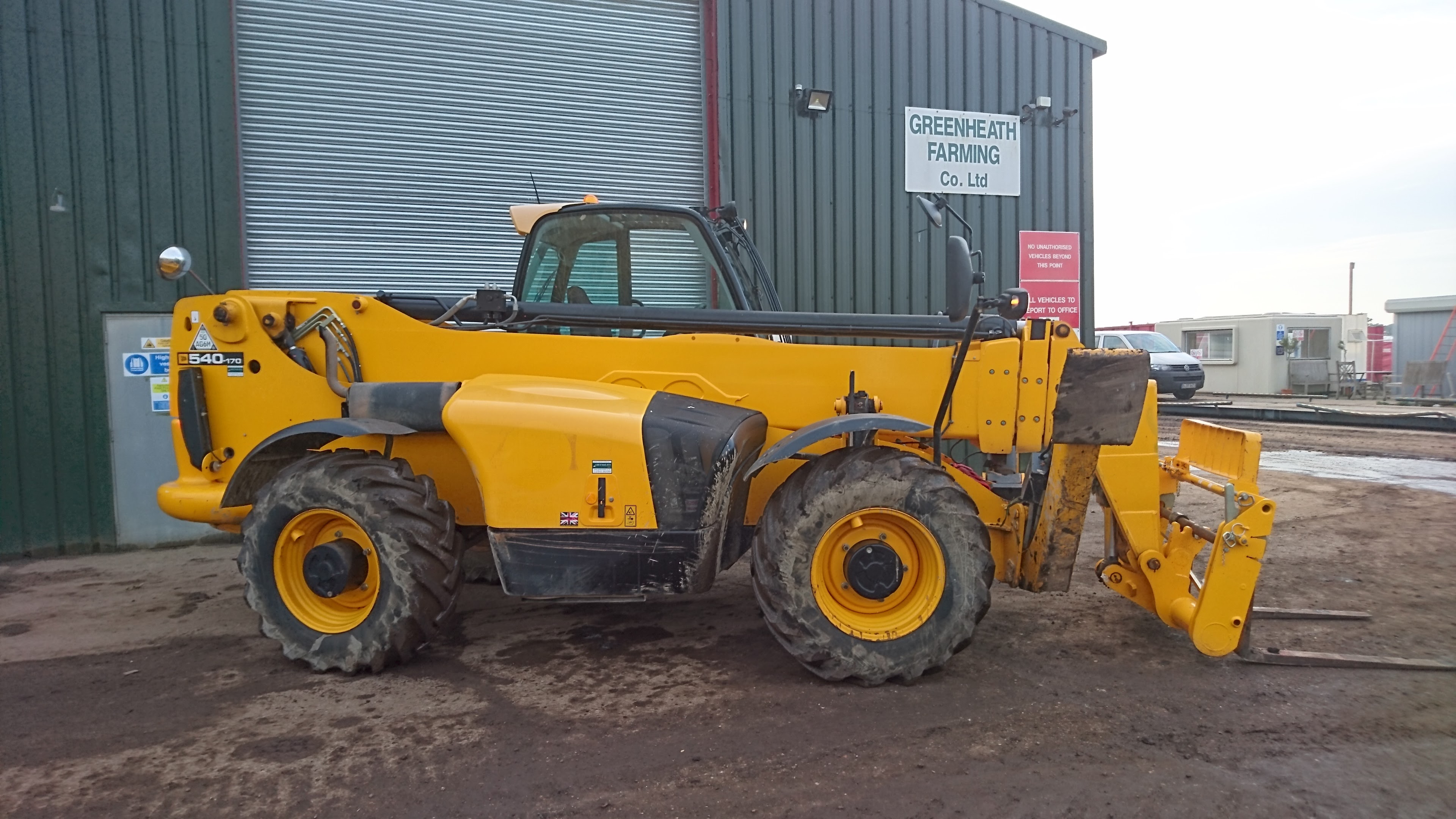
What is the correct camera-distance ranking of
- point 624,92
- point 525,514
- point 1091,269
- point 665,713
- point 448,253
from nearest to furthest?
point 665,713 < point 525,514 < point 448,253 < point 624,92 < point 1091,269

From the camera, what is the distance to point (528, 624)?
526cm

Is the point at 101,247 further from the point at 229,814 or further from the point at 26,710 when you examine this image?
the point at 229,814

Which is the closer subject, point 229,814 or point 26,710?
point 229,814

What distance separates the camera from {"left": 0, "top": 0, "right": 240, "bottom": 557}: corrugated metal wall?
733 cm

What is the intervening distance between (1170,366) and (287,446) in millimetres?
20991

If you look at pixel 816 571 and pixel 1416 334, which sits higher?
pixel 1416 334

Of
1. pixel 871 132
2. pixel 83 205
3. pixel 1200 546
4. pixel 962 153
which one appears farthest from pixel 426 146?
pixel 1200 546

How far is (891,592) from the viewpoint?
13.5ft

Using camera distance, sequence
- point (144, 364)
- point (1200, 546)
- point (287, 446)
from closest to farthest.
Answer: point (1200, 546) → point (287, 446) → point (144, 364)

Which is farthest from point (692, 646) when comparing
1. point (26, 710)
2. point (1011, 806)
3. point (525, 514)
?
point (26, 710)

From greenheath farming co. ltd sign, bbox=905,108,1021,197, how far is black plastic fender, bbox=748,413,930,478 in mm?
6328

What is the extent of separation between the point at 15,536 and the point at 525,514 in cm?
601

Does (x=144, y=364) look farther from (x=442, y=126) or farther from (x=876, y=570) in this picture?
(x=876, y=570)

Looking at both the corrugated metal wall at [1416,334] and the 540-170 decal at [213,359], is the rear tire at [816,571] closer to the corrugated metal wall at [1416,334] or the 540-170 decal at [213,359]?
the 540-170 decal at [213,359]
